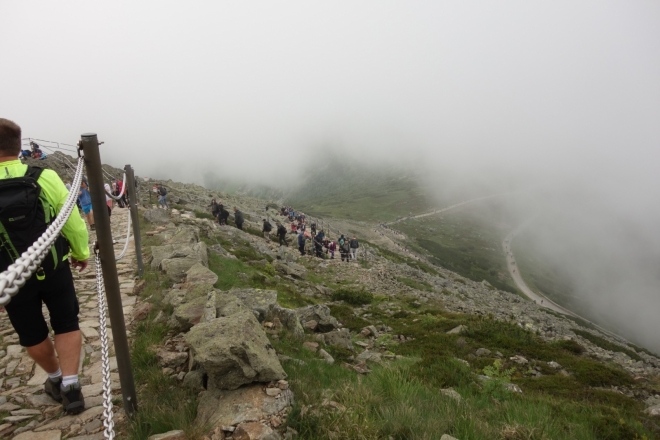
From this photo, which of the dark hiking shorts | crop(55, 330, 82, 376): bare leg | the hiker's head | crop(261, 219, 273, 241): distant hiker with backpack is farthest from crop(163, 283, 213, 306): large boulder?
crop(261, 219, 273, 241): distant hiker with backpack

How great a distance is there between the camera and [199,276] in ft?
32.3

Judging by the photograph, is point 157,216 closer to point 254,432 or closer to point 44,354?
point 44,354

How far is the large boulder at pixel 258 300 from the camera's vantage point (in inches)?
348

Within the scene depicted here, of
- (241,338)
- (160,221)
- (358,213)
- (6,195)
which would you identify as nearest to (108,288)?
(6,195)

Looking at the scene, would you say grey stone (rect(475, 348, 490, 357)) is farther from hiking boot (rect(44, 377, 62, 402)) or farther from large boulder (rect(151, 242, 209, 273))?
hiking boot (rect(44, 377, 62, 402))

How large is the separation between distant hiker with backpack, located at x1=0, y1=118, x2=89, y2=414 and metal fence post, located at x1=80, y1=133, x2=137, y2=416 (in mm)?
743

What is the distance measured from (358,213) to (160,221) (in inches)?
6598

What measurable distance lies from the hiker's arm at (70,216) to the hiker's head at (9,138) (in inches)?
14.2

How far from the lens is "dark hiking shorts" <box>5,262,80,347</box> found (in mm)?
4133

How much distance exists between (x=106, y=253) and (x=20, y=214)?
0.94 m

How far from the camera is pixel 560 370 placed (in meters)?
12.1

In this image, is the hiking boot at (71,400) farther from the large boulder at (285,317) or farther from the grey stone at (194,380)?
the large boulder at (285,317)

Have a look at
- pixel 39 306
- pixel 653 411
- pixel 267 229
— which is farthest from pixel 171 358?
pixel 267 229

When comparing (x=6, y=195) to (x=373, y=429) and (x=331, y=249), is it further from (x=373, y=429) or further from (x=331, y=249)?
(x=331, y=249)
